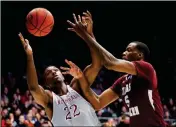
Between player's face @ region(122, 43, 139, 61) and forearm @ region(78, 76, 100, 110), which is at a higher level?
player's face @ region(122, 43, 139, 61)

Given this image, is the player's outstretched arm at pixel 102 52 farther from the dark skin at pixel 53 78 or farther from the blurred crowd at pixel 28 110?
the blurred crowd at pixel 28 110

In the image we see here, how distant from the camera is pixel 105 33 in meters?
17.9

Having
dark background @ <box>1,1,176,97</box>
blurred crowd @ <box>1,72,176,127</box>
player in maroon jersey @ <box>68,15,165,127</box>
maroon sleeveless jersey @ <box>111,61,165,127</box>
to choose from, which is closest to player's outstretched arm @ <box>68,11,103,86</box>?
player in maroon jersey @ <box>68,15,165,127</box>

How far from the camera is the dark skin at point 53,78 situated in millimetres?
4062

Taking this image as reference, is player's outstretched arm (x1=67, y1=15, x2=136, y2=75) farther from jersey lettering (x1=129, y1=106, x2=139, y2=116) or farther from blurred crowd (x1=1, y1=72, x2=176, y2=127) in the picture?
blurred crowd (x1=1, y1=72, x2=176, y2=127)

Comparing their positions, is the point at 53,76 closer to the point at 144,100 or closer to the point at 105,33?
the point at 144,100

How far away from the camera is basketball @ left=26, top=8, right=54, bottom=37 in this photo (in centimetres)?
480

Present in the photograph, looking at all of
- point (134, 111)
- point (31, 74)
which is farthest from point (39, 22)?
point (134, 111)

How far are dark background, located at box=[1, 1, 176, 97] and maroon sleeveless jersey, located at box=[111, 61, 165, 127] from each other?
11.7 metres

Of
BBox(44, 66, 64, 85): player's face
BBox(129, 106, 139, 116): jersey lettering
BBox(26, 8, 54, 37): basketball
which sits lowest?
BBox(129, 106, 139, 116): jersey lettering

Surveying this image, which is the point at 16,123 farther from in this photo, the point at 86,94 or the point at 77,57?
the point at 77,57

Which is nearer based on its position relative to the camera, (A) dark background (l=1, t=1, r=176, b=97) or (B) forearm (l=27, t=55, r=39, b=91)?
(B) forearm (l=27, t=55, r=39, b=91)

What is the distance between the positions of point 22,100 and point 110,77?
4.84 m

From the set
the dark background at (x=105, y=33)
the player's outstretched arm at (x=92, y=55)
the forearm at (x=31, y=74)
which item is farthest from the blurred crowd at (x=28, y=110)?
the forearm at (x=31, y=74)
